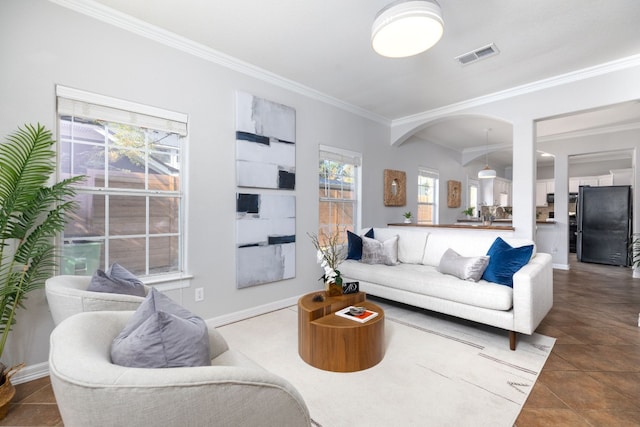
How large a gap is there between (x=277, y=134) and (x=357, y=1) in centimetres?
164

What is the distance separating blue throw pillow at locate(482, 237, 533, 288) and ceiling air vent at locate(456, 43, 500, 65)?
76.0 inches

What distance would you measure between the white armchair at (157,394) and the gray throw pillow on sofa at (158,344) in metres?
0.09

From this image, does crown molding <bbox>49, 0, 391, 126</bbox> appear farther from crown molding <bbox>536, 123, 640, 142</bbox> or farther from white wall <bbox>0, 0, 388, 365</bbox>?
crown molding <bbox>536, 123, 640, 142</bbox>

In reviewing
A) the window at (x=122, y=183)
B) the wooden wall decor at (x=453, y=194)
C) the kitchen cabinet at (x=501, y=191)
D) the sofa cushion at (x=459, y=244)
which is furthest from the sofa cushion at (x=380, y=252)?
the kitchen cabinet at (x=501, y=191)

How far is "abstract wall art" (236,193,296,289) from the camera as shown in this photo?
3197 mm

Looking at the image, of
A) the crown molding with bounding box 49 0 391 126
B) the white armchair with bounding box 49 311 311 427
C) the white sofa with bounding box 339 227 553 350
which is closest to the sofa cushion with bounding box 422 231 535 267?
the white sofa with bounding box 339 227 553 350

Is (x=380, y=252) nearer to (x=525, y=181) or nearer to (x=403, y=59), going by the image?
(x=525, y=181)

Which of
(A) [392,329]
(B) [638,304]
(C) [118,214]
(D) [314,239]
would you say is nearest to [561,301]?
(B) [638,304]

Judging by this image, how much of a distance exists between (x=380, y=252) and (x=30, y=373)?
10.9ft

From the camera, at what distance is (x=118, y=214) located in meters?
2.55

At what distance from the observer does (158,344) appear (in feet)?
3.21

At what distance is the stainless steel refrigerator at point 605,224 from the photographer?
6.09 metres

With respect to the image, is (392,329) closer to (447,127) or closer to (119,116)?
(119,116)

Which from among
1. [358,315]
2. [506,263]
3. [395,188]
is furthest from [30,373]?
[395,188]
